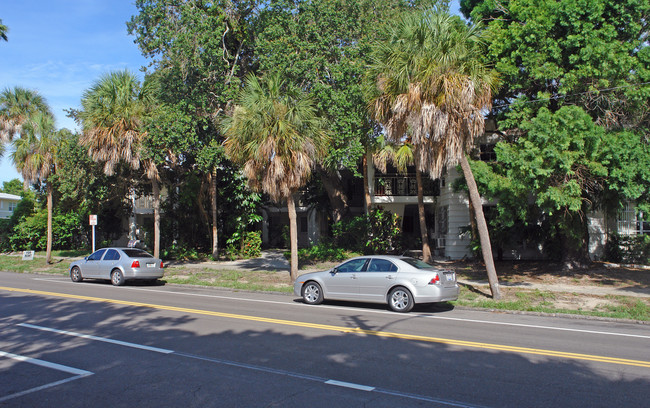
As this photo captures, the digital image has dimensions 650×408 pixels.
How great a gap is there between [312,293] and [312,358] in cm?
605

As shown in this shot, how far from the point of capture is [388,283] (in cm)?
1193

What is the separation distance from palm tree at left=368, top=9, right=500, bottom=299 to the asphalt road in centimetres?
466

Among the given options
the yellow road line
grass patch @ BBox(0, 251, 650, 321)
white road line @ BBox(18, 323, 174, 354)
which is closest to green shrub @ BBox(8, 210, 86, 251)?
grass patch @ BBox(0, 251, 650, 321)

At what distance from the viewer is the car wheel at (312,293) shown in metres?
13.1

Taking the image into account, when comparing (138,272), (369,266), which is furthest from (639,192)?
(138,272)

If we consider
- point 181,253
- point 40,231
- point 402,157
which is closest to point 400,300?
point 402,157

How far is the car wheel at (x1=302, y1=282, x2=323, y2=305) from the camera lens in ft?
43.1

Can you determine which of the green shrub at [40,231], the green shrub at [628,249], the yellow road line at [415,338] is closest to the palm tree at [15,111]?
the green shrub at [40,231]

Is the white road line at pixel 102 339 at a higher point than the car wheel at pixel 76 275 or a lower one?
lower

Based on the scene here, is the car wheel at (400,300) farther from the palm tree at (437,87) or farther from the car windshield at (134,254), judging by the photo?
the car windshield at (134,254)

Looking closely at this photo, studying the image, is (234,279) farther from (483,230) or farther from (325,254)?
(483,230)

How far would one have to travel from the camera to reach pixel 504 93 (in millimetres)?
17562

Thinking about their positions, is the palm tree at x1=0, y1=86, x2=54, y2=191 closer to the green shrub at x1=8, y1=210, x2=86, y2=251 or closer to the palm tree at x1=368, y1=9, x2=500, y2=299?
the green shrub at x1=8, y1=210, x2=86, y2=251

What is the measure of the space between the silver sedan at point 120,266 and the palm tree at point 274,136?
5.32m
